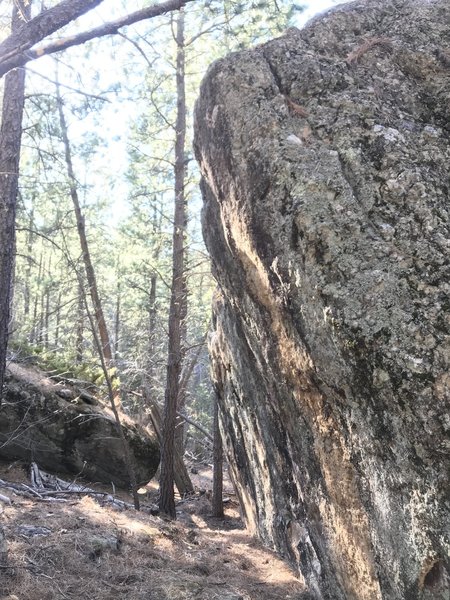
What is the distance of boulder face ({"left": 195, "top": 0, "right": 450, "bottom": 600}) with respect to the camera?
3.49 m

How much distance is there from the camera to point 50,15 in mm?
4090

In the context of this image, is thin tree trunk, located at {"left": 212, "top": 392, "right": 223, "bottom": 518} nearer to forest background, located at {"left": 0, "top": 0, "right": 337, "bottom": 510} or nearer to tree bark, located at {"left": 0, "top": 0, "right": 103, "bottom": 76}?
forest background, located at {"left": 0, "top": 0, "right": 337, "bottom": 510}

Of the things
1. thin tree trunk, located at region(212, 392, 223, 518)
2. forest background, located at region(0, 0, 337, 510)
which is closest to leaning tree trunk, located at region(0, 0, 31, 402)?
forest background, located at region(0, 0, 337, 510)

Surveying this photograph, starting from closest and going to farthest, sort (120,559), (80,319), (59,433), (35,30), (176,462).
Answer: (35,30)
(120,559)
(80,319)
(59,433)
(176,462)

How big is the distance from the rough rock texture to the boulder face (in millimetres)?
5370

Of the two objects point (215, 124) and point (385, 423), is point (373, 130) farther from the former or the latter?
point (385, 423)

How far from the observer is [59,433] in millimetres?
10320

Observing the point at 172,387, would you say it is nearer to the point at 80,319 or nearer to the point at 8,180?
the point at 80,319

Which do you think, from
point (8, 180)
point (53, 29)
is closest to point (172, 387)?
point (8, 180)

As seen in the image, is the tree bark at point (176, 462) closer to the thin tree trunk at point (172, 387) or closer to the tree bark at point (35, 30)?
the thin tree trunk at point (172, 387)

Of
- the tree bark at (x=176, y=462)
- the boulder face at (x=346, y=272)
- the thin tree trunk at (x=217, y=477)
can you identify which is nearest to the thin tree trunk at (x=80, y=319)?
the tree bark at (x=176, y=462)

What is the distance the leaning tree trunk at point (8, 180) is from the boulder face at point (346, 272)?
102 inches

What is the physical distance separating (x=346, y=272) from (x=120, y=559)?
4.75 metres

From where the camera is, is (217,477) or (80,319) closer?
(80,319)
